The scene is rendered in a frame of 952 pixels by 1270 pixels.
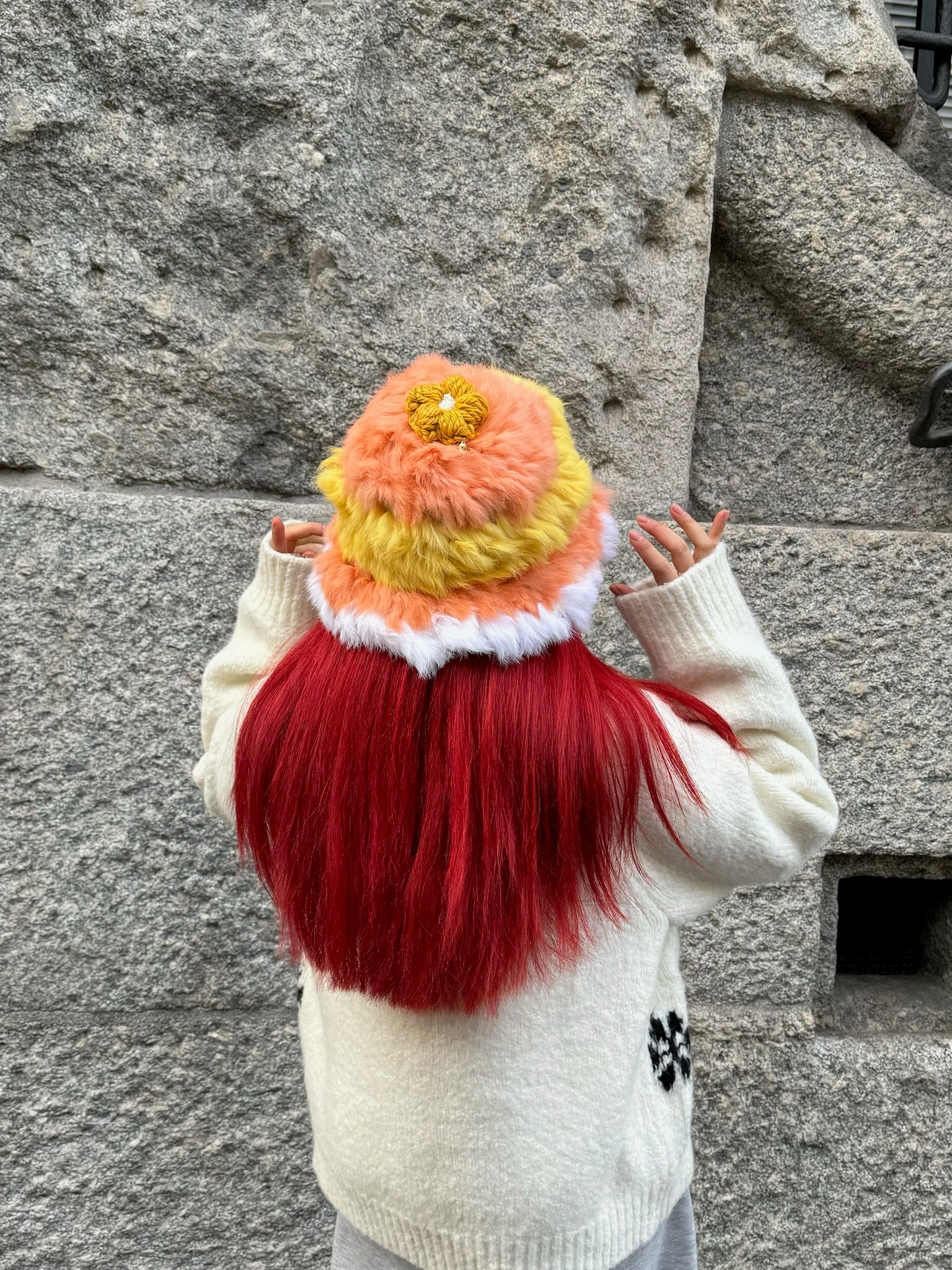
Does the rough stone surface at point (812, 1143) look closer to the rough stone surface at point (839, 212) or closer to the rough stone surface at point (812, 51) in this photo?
the rough stone surface at point (839, 212)

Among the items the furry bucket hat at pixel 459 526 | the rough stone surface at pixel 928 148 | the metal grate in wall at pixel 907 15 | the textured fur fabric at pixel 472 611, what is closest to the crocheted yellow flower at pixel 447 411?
the furry bucket hat at pixel 459 526

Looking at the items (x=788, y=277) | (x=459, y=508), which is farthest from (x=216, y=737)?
(x=788, y=277)

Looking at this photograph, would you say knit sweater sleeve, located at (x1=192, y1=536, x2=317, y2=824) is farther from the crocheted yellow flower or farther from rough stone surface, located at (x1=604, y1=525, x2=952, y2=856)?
rough stone surface, located at (x1=604, y1=525, x2=952, y2=856)

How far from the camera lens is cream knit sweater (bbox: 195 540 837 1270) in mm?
921

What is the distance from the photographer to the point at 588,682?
0.88 m

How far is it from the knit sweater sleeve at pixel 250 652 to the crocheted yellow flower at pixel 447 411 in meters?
0.27

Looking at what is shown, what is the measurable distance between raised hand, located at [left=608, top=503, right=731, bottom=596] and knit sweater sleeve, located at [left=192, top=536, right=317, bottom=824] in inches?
14.2

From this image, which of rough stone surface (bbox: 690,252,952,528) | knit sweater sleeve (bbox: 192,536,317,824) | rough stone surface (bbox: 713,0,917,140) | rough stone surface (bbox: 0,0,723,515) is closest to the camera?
knit sweater sleeve (bbox: 192,536,317,824)

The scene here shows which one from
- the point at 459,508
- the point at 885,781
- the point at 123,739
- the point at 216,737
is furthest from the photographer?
the point at 885,781

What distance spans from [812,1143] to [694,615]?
113cm

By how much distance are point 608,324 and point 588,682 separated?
2.69 feet

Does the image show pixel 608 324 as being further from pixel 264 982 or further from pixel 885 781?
pixel 264 982

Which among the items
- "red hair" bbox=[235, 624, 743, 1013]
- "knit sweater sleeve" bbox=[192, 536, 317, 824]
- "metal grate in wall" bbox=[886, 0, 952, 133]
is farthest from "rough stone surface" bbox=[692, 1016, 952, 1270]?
"metal grate in wall" bbox=[886, 0, 952, 133]

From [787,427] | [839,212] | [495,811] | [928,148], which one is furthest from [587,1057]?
[928,148]
